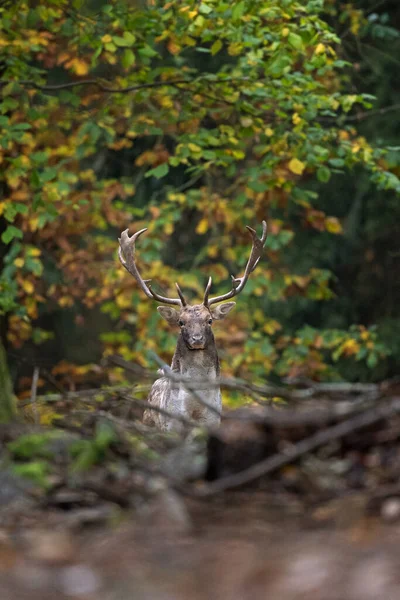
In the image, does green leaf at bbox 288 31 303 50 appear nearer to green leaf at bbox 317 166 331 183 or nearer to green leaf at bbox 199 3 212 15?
green leaf at bbox 199 3 212 15

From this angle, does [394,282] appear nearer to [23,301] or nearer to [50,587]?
[23,301]

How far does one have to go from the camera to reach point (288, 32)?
8953 mm

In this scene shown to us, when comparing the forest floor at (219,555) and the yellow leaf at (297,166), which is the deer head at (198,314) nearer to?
the yellow leaf at (297,166)

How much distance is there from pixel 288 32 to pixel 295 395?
565cm

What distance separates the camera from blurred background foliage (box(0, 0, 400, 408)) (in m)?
9.86

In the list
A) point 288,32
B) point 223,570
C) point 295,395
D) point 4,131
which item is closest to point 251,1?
point 288,32

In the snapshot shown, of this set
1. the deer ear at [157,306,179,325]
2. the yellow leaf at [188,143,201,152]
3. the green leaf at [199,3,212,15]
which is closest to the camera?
the green leaf at [199,3,212,15]

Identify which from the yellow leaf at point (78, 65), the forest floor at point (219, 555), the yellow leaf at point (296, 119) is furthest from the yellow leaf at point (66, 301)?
the forest floor at point (219, 555)

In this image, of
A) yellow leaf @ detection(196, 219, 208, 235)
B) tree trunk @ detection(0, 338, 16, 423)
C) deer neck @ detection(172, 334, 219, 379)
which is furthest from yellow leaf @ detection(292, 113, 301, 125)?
tree trunk @ detection(0, 338, 16, 423)

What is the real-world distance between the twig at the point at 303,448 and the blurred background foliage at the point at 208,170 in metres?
5.78

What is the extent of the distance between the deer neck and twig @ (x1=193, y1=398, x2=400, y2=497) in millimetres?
5416

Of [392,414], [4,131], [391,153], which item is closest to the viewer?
[392,414]

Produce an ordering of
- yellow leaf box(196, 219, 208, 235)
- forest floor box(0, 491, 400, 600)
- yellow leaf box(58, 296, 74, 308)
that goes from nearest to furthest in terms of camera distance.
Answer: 1. forest floor box(0, 491, 400, 600)
2. yellow leaf box(196, 219, 208, 235)
3. yellow leaf box(58, 296, 74, 308)

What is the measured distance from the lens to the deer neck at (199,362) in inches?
353
